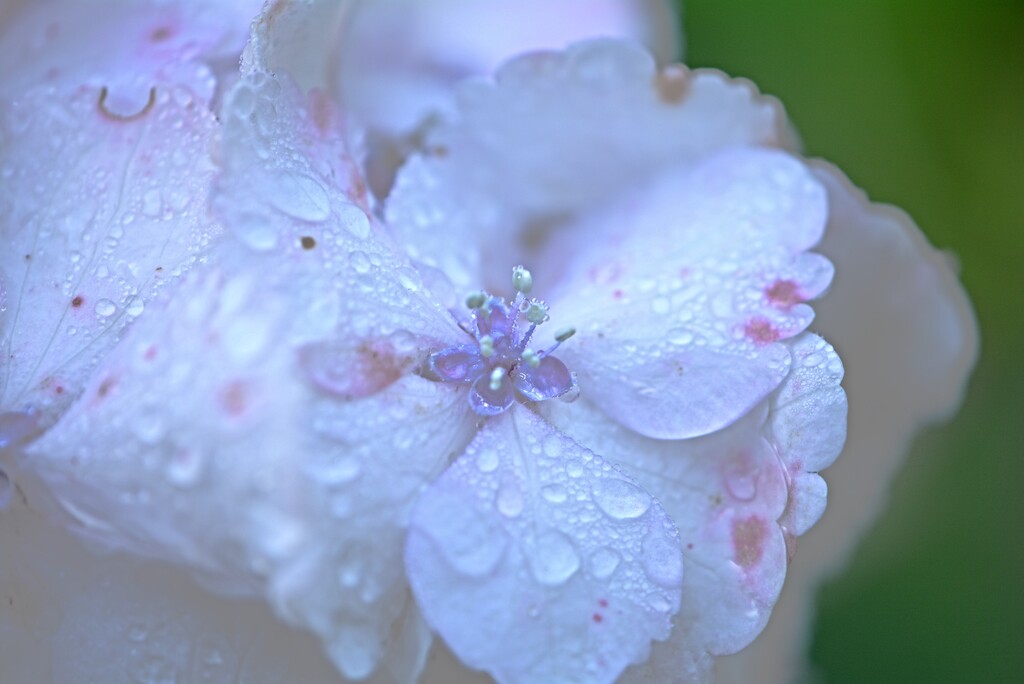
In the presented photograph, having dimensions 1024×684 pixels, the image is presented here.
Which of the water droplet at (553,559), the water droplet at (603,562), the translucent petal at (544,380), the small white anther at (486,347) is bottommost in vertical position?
the water droplet at (603,562)

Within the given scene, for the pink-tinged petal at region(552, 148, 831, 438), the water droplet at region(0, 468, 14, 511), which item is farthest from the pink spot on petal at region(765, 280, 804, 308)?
the water droplet at region(0, 468, 14, 511)

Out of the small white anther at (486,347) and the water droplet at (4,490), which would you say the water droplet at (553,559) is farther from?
the water droplet at (4,490)

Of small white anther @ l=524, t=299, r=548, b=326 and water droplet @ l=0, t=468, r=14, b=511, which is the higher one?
small white anther @ l=524, t=299, r=548, b=326

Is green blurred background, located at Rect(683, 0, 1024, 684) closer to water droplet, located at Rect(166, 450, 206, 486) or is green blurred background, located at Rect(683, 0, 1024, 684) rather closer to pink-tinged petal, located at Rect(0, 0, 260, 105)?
pink-tinged petal, located at Rect(0, 0, 260, 105)

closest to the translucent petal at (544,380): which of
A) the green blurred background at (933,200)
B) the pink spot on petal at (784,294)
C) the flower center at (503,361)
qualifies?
the flower center at (503,361)

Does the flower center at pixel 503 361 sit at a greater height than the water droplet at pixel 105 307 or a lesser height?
lesser

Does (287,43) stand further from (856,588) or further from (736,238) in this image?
(856,588)
